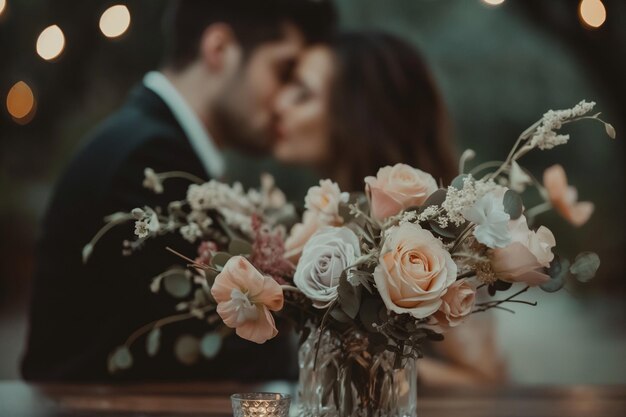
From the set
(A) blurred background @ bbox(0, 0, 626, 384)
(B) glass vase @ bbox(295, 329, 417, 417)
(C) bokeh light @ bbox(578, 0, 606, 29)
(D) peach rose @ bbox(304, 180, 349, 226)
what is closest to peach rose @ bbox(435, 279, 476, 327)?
(B) glass vase @ bbox(295, 329, 417, 417)

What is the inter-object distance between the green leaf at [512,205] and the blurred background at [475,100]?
4.79ft

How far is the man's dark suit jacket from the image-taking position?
7.75 ft

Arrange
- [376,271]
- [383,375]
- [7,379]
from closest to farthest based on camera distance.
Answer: [376,271] → [383,375] → [7,379]

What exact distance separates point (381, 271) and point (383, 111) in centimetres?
157

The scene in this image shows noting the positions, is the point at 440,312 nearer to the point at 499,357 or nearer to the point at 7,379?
the point at 499,357

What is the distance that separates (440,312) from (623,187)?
1.71 m

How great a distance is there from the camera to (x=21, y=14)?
2.52 m

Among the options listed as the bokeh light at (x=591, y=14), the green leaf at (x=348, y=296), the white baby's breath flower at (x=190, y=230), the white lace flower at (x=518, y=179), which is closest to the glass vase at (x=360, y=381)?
the green leaf at (x=348, y=296)

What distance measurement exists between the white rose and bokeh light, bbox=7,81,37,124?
1.74 metres

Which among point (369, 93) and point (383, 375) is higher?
point (369, 93)

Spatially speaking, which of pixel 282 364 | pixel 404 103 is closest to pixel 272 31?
pixel 404 103

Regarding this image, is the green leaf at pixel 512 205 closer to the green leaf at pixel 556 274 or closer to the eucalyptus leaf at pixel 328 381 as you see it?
the green leaf at pixel 556 274

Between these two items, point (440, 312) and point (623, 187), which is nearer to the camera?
point (440, 312)

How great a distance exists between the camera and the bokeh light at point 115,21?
8.29ft
